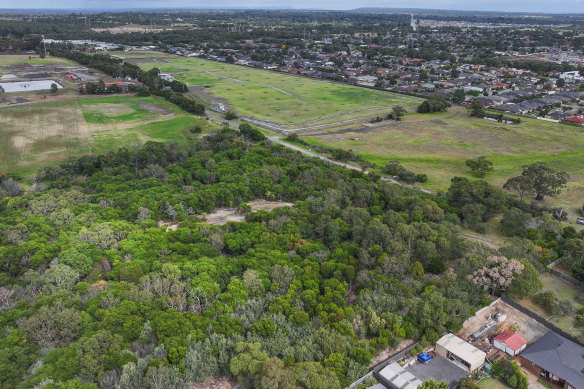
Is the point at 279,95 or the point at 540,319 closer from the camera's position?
the point at 540,319

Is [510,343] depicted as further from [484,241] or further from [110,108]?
[110,108]

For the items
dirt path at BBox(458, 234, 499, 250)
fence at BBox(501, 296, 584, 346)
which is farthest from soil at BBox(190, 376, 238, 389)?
dirt path at BBox(458, 234, 499, 250)

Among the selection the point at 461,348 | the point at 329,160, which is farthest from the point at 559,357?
the point at 329,160

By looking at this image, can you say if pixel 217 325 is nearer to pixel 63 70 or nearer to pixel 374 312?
pixel 374 312

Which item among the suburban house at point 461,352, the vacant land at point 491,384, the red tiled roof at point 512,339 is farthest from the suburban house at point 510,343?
the vacant land at point 491,384

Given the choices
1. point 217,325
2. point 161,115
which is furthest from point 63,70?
point 217,325
